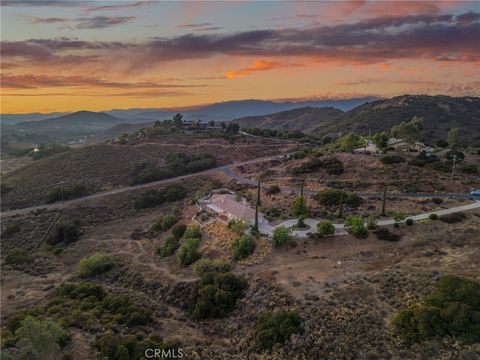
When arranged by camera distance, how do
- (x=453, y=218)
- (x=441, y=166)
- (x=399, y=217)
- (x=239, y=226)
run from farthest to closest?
(x=441, y=166) < (x=239, y=226) < (x=399, y=217) < (x=453, y=218)

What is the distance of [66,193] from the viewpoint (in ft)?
241

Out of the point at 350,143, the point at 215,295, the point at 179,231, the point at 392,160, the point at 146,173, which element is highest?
the point at 350,143

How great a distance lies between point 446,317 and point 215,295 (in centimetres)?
1741

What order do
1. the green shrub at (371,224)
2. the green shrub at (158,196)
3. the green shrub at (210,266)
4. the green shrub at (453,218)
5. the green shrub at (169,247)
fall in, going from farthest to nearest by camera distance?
the green shrub at (158,196) → the green shrub at (169,247) → the green shrub at (371,224) → the green shrub at (453,218) → the green shrub at (210,266)

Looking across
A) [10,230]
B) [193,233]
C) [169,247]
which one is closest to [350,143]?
[193,233]

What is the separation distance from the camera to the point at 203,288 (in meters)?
31.0

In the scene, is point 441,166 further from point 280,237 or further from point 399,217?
point 280,237

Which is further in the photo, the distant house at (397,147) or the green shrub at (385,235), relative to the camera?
the distant house at (397,147)

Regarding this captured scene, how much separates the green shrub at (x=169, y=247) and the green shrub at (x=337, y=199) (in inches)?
814

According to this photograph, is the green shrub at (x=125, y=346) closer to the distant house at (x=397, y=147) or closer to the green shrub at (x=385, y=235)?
the green shrub at (x=385, y=235)

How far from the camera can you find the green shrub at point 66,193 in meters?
72.1

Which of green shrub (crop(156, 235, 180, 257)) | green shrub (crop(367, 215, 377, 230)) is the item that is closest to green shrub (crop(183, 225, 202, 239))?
green shrub (crop(156, 235, 180, 257))

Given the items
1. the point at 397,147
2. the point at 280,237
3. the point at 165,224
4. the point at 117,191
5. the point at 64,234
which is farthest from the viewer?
the point at 397,147

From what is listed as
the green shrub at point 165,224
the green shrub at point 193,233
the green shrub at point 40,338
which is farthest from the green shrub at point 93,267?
the green shrub at point 40,338
